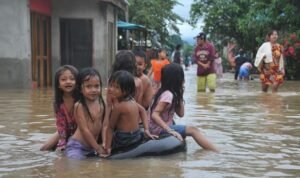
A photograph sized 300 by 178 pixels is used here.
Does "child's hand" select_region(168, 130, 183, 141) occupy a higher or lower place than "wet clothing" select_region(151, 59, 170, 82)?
lower

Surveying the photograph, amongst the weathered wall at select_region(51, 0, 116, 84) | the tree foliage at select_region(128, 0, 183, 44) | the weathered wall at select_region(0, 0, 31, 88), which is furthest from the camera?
the tree foliage at select_region(128, 0, 183, 44)

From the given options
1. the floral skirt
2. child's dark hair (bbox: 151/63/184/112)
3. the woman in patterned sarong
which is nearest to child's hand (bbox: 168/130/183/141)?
child's dark hair (bbox: 151/63/184/112)

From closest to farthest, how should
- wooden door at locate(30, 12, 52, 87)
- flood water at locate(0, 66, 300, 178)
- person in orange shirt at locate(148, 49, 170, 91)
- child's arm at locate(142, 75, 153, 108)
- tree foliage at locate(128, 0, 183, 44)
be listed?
flood water at locate(0, 66, 300, 178)
child's arm at locate(142, 75, 153, 108)
person in orange shirt at locate(148, 49, 170, 91)
wooden door at locate(30, 12, 52, 87)
tree foliage at locate(128, 0, 183, 44)

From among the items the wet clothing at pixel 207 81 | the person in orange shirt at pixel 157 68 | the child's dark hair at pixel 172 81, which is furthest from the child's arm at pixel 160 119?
the wet clothing at pixel 207 81

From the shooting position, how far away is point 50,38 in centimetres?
1848

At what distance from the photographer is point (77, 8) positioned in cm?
1855

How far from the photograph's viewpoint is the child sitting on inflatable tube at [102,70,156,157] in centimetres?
549

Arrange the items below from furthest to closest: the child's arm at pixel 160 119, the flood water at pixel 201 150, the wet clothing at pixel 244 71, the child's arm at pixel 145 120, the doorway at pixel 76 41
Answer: the wet clothing at pixel 244 71 → the doorway at pixel 76 41 → the child's arm at pixel 160 119 → the child's arm at pixel 145 120 → the flood water at pixel 201 150

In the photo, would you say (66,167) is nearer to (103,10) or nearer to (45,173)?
(45,173)

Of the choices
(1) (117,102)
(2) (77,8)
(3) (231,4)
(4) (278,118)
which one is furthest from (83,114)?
(3) (231,4)

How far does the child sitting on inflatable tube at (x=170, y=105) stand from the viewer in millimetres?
6000

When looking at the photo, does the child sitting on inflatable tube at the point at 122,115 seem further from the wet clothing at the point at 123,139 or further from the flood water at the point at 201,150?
the flood water at the point at 201,150

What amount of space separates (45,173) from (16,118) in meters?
3.93

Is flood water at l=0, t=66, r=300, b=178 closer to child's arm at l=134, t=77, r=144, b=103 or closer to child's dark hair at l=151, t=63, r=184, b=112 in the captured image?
child's dark hair at l=151, t=63, r=184, b=112
